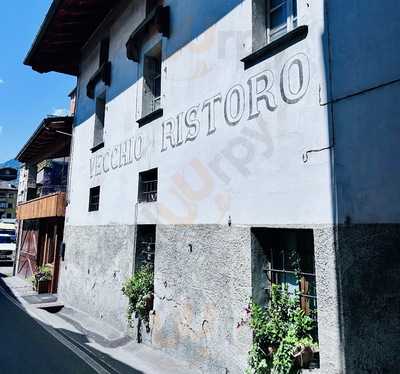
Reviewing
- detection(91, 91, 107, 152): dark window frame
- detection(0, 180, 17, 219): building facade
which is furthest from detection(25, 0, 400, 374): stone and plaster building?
detection(0, 180, 17, 219): building facade

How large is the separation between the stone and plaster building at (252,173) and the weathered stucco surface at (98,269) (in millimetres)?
67

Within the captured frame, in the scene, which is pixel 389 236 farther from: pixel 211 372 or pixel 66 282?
pixel 66 282

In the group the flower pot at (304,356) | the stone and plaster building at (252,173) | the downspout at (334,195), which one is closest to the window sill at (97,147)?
the stone and plaster building at (252,173)

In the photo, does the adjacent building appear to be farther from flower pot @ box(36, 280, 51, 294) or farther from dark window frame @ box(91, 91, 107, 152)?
dark window frame @ box(91, 91, 107, 152)

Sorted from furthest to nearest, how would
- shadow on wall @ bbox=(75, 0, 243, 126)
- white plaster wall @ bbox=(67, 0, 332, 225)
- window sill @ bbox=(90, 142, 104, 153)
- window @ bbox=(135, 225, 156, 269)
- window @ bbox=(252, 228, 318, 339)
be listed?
window sill @ bbox=(90, 142, 104, 153) → window @ bbox=(135, 225, 156, 269) → shadow on wall @ bbox=(75, 0, 243, 126) → window @ bbox=(252, 228, 318, 339) → white plaster wall @ bbox=(67, 0, 332, 225)

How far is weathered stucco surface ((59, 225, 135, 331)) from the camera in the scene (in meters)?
7.68

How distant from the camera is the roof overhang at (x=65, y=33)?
9703 millimetres

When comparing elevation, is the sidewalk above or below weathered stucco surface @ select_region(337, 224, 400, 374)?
below

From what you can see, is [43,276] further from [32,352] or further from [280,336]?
[280,336]

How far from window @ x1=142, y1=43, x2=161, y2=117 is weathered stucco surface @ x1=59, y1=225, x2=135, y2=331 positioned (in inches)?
104

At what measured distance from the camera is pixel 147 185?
24.7ft

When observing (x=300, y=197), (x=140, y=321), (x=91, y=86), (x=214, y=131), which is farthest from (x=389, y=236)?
(x=91, y=86)

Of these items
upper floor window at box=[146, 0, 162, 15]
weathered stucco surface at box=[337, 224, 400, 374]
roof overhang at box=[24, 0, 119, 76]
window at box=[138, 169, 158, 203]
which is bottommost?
weathered stucco surface at box=[337, 224, 400, 374]

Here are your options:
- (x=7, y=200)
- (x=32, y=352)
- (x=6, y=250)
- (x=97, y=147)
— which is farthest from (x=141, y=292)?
(x=7, y=200)
